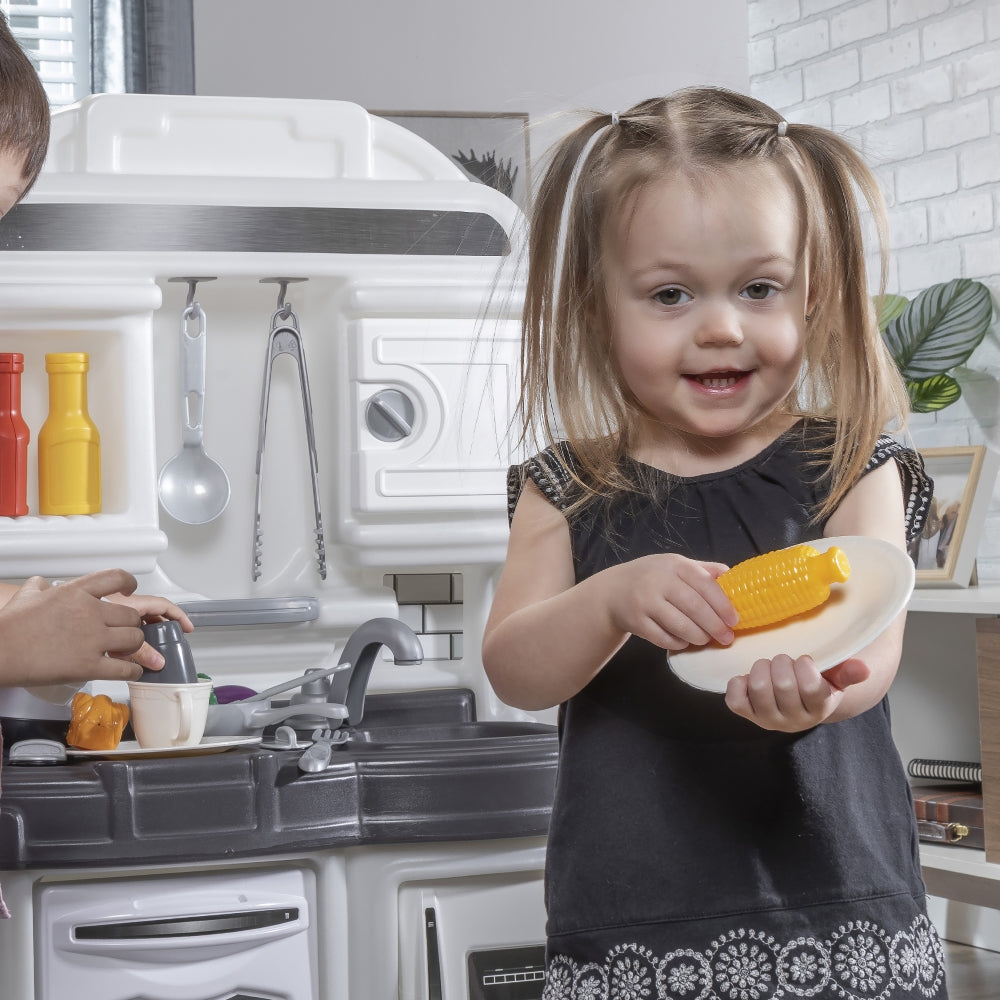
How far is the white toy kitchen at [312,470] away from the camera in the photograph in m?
1.11

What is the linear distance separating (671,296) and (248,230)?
28.0 inches

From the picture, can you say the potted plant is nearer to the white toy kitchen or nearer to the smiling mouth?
the white toy kitchen

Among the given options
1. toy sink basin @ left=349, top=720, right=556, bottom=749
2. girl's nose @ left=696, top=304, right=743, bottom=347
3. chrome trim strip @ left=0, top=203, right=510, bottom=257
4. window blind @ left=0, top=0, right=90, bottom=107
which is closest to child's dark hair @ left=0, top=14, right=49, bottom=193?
chrome trim strip @ left=0, top=203, right=510, bottom=257

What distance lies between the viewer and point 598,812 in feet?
2.72

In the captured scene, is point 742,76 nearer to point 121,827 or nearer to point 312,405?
point 312,405

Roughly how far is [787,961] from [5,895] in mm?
654

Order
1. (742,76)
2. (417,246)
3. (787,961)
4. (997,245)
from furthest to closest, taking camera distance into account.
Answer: (742,76) → (997,245) → (417,246) → (787,961)

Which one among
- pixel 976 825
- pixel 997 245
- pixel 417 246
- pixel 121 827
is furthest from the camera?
pixel 997 245

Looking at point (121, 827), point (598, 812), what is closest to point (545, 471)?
point (598, 812)

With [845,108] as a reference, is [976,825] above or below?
below

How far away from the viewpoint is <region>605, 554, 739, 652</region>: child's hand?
27.4 inches

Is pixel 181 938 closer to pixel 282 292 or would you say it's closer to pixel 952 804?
pixel 282 292

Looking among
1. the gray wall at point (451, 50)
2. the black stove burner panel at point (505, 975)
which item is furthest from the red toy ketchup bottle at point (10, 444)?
the gray wall at point (451, 50)

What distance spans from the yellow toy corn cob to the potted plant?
173cm
